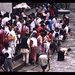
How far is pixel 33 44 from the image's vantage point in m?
13.0

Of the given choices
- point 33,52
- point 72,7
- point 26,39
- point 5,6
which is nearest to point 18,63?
point 33,52

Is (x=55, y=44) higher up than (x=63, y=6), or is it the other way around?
(x=63, y=6)

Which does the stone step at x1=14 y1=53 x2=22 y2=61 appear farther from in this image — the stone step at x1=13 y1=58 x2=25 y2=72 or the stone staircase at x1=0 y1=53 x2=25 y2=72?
the stone step at x1=13 y1=58 x2=25 y2=72

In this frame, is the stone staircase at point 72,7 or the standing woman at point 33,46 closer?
the standing woman at point 33,46

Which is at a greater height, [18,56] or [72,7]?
[72,7]

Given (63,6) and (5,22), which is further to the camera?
(63,6)

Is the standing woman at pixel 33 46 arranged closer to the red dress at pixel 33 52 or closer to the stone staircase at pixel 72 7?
the red dress at pixel 33 52

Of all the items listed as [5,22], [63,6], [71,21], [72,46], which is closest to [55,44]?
[72,46]

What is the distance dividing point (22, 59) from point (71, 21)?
36.6 ft

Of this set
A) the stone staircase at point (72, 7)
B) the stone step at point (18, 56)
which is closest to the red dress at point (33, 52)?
the stone step at point (18, 56)

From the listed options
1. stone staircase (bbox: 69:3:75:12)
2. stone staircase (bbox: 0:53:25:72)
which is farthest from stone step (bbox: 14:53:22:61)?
stone staircase (bbox: 69:3:75:12)

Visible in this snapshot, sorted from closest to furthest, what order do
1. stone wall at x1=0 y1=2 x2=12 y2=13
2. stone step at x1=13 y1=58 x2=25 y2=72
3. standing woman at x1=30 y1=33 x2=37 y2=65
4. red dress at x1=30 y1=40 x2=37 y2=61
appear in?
stone step at x1=13 y1=58 x2=25 y2=72 → standing woman at x1=30 y1=33 x2=37 y2=65 → red dress at x1=30 y1=40 x2=37 y2=61 → stone wall at x1=0 y1=2 x2=12 y2=13

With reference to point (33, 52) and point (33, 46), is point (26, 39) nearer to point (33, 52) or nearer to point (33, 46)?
point (33, 46)

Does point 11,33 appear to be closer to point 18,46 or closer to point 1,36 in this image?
point 1,36
